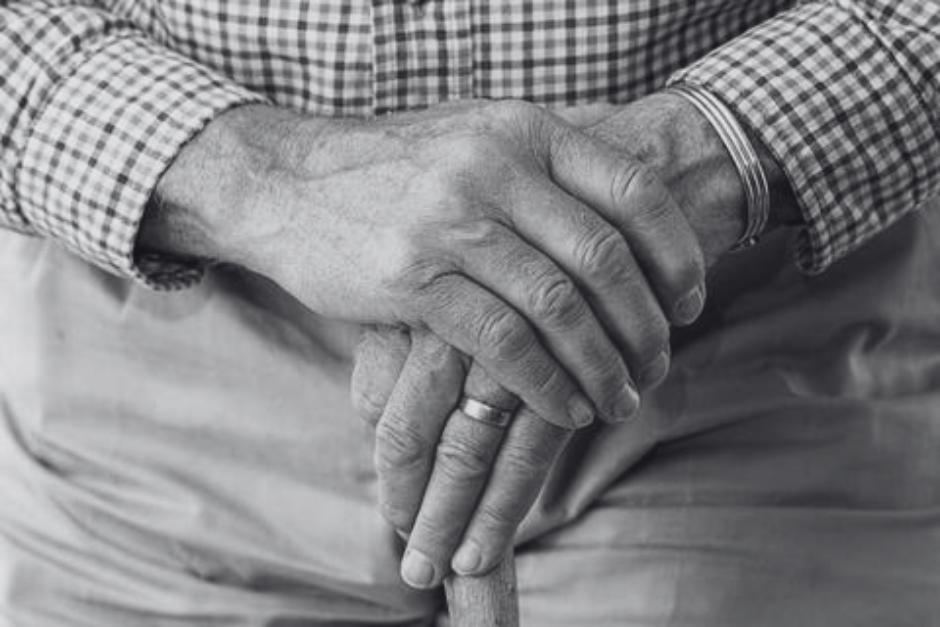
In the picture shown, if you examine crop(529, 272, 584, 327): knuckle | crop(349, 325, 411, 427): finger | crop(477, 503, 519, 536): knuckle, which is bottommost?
crop(477, 503, 519, 536): knuckle

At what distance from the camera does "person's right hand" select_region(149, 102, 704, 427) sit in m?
0.99

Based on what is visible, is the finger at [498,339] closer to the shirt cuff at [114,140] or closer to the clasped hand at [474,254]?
the clasped hand at [474,254]

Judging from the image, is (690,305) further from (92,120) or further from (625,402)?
(92,120)

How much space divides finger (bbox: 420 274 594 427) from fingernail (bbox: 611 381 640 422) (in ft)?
0.10

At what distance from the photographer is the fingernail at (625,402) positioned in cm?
103

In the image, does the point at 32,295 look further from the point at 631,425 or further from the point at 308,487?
the point at 631,425

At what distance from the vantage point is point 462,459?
1040mm

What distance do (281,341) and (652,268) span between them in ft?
1.12

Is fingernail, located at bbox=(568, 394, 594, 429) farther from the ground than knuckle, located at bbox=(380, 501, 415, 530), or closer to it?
farther from the ground

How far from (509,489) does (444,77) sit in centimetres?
32

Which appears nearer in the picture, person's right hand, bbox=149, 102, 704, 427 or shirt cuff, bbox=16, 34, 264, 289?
person's right hand, bbox=149, 102, 704, 427

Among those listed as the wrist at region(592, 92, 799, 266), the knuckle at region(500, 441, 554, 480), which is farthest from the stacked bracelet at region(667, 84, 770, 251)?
the knuckle at region(500, 441, 554, 480)

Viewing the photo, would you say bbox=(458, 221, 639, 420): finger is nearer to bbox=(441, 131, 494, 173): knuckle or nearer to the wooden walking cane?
bbox=(441, 131, 494, 173): knuckle

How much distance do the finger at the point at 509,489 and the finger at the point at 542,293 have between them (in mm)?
64
